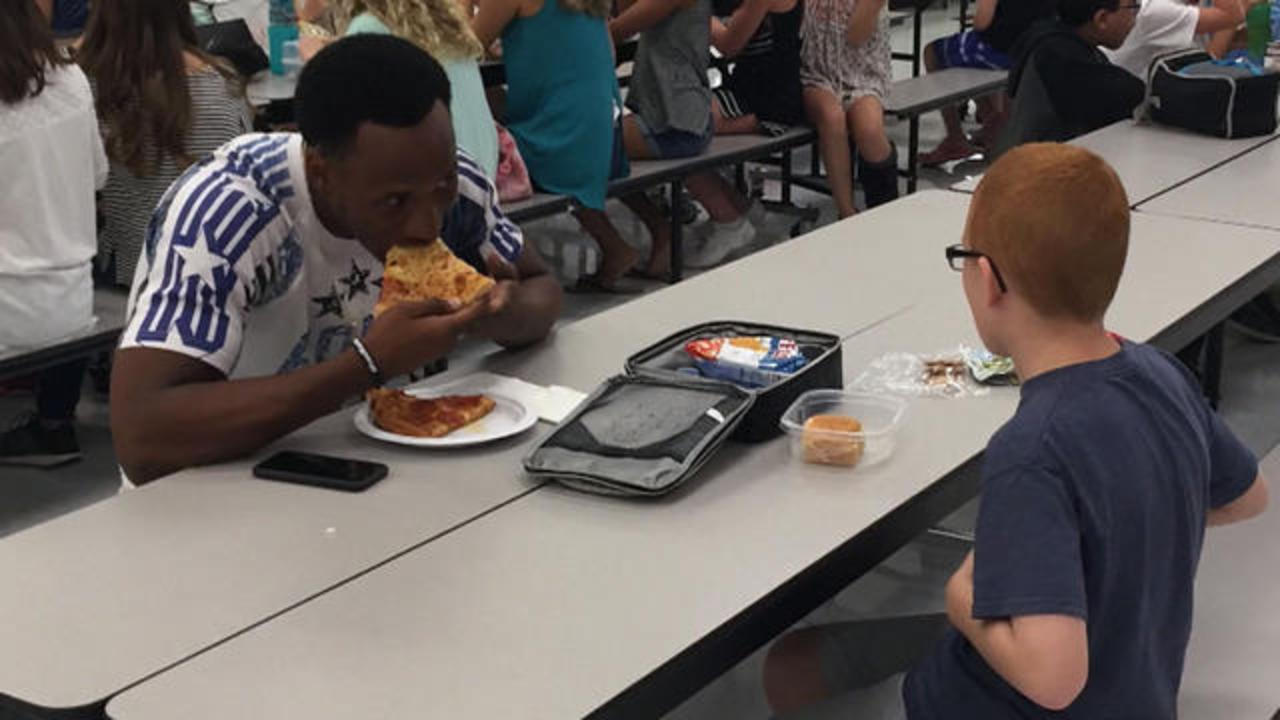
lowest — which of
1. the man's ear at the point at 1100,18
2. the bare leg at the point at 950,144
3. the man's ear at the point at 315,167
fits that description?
the bare leg at the point at 950,144

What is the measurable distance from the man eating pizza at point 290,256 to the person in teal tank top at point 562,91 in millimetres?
2905

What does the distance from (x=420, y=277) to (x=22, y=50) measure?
1997 millimetres

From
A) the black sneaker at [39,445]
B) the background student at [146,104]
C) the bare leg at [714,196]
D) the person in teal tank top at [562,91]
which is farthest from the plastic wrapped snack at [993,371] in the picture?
the bare leg at [714,196]

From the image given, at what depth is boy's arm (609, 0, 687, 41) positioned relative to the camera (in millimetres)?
5793

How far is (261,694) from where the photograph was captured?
1.70 metres

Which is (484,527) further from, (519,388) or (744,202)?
(744,202)

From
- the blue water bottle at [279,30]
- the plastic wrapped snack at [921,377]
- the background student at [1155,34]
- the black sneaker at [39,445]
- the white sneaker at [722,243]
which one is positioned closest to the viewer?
the plastic wrapped snack at [921,377]

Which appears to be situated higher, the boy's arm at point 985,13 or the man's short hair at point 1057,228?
the man's short hair at point 1057,228

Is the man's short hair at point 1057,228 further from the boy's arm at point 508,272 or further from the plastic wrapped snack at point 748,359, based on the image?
the boy's arm at point 508,272

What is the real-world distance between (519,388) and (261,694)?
93 centimetres

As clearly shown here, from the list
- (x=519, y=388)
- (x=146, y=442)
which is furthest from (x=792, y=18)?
(x=146, y=442)

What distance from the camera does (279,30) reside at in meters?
5.74

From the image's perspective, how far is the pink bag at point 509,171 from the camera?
522 centimetres

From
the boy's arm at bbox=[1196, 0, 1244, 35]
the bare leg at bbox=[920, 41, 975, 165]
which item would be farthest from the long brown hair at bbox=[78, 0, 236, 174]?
the bare leg at bbox=[920, 41, 975, 165]
